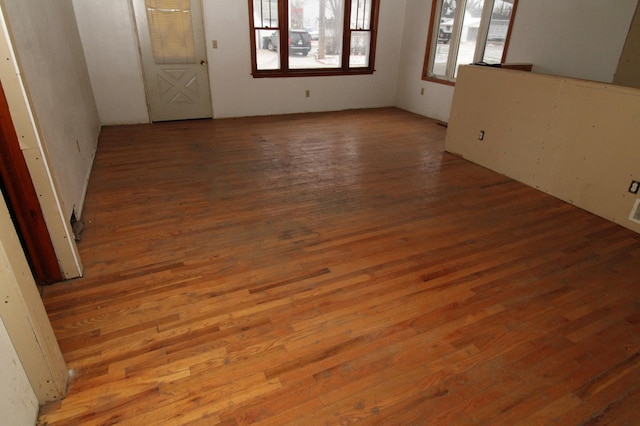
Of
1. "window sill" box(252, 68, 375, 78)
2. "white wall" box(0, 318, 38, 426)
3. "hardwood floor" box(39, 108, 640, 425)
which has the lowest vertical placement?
"hardwood floor" box(39, 108, 640, 425)

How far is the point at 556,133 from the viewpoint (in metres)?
3.76

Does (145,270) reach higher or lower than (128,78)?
A: lower

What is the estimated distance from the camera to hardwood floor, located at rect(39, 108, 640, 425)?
171 cm

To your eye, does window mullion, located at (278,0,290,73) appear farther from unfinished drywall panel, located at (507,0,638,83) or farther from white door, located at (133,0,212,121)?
unfinished drywall panel, located at (507,0,638,83)

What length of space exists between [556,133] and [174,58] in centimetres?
527

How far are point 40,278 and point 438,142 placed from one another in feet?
15.9

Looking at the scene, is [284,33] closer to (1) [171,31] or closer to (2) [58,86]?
(1) [171,31]

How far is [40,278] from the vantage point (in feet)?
7.72

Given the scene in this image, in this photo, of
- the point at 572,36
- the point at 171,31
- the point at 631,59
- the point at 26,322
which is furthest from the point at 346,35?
the point at 26,322

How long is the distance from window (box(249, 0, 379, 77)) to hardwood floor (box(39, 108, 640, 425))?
3227 mm

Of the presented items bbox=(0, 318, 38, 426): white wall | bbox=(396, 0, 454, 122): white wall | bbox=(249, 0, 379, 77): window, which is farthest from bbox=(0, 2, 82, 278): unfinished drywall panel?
bbox=(396, 0, 454, 122): white wall

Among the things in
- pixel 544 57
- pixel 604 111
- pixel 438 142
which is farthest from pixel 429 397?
pixel 544 57

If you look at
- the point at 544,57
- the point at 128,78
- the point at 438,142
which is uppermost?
the point at 544,57

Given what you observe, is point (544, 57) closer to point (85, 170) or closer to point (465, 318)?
point (465, 318)
